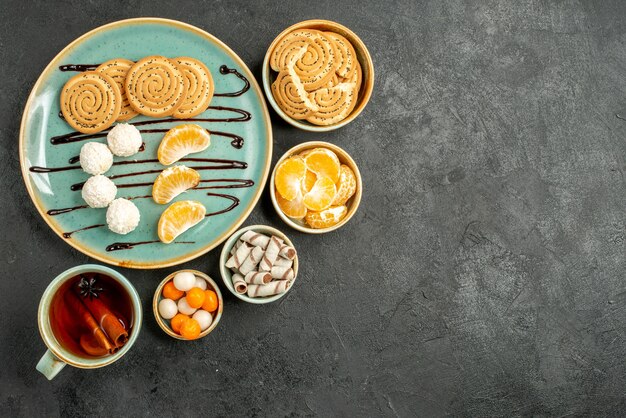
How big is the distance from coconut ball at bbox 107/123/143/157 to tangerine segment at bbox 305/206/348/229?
0.73 m

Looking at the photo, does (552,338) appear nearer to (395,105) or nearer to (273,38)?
(395,105)

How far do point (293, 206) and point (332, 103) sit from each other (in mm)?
443

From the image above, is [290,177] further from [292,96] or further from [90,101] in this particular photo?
[90,101]

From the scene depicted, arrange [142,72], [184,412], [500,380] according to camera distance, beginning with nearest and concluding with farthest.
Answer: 1. [142,72]
2. [184,412]
3. [500,380]

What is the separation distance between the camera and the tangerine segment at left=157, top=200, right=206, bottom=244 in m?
2.26

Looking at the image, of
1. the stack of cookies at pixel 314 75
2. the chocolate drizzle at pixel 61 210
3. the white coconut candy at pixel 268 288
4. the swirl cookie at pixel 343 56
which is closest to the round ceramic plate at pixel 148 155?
the chocolate drizzle at pixel 61 210

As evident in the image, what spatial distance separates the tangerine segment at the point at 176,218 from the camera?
226 cm

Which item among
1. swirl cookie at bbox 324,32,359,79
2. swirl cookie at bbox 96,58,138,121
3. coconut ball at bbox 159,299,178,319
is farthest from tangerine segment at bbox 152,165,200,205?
swirl cookie at bbox 324,32,359,79

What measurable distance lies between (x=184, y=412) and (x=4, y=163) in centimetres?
124

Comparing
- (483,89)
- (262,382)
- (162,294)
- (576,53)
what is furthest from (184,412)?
(576,53)

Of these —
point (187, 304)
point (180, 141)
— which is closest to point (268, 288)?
point (187, 304)

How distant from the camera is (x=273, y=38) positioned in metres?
2.52

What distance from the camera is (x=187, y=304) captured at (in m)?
2.30

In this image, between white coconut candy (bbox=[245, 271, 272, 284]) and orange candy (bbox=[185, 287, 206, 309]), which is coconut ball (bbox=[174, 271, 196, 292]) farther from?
white coconut candy (bbox=[245, 271, 272, 284])
